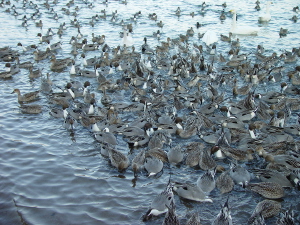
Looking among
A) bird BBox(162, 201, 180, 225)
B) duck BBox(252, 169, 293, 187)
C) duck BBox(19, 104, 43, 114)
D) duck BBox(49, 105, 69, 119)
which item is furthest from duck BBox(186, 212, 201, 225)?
duck BBox(19, 104, 43, 114)

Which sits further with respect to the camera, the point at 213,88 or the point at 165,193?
the point at 213,88

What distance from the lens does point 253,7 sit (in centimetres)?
2964

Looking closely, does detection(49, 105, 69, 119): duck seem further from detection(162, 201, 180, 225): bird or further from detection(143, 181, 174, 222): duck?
detection(162, 201, 180, 225): bird

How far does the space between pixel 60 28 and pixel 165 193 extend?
717 inches

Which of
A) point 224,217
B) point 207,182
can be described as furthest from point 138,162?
point 224,217

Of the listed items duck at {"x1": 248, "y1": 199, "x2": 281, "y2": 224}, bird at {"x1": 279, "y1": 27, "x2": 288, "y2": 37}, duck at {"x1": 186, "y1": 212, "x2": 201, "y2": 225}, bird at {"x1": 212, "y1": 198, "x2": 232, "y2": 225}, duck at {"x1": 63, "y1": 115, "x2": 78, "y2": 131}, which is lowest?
duck at {"x1": 248, "y1": 199, "x2": 281, "y2": 224}

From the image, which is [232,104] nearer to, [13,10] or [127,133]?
[127,133]

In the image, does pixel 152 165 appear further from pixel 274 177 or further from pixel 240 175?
pixel 274 177

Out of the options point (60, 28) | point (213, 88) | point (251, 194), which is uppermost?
point (60, 28)

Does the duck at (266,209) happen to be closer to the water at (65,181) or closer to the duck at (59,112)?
the water at (65,181)

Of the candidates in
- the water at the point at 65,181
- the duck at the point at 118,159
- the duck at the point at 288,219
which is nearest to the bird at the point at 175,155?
the water at the point at 65,181

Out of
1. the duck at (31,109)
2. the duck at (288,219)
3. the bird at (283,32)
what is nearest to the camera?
the duck at (288,219)

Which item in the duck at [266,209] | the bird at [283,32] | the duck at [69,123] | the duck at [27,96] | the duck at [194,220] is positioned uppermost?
the bird at [283,32]

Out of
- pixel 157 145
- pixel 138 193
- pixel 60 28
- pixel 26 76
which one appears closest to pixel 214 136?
pixel 157 145
